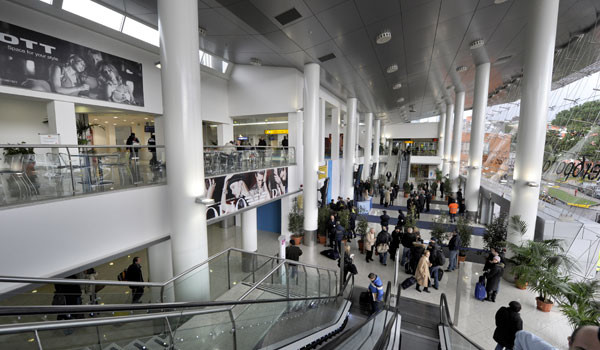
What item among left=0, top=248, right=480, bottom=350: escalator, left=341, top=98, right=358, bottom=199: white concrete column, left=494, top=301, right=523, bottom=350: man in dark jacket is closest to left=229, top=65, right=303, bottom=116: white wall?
left=341, top=98, right=358, bottom=199: white concrete column

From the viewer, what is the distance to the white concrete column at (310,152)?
9.77m

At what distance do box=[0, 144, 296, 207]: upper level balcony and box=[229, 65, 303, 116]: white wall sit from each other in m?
6.64

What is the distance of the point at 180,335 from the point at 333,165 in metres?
13.2

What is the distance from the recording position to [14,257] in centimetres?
348

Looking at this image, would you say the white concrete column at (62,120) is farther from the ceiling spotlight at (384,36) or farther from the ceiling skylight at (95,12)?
the ceiling spotlight at (384,36)

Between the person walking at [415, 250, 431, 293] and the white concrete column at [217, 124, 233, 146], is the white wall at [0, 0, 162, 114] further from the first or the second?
the person walking at [415, 250, 431, 293]

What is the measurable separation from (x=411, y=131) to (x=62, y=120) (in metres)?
39.8

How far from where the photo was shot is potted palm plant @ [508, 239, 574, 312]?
5.36m

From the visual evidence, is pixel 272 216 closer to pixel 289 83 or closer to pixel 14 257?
pixel 289 83

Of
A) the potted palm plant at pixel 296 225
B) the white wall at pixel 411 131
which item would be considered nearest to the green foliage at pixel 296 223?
the potted palm plant at pixel 296 225

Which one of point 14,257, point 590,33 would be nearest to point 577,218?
point 590,33

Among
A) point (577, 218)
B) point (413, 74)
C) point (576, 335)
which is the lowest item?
point (577, 218)

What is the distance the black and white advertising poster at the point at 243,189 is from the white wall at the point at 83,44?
421 cm

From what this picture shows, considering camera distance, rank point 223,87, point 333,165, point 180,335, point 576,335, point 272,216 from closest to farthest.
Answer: point 576,335 < point 180,335 < point 223,87 < point 272,216 < point 333,165
